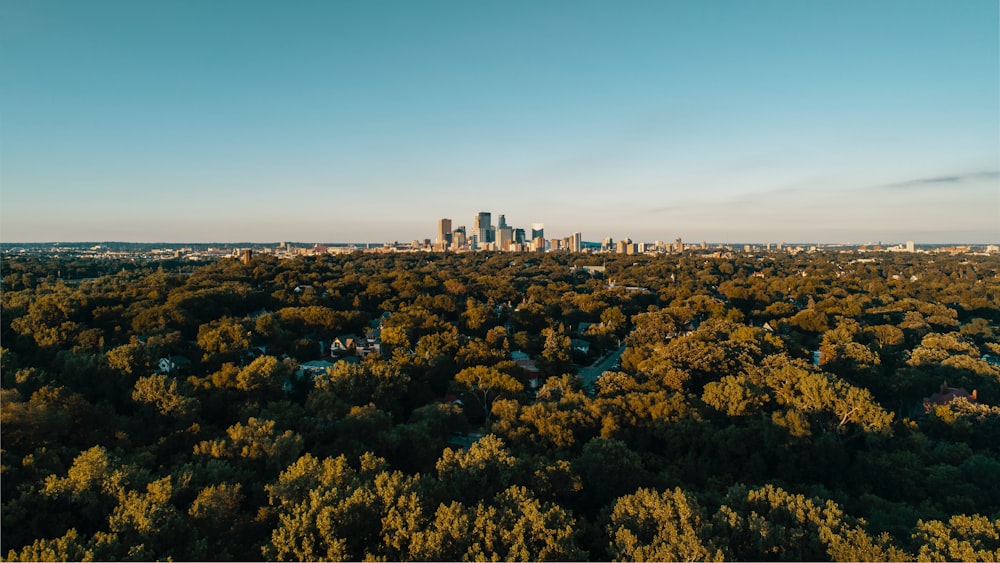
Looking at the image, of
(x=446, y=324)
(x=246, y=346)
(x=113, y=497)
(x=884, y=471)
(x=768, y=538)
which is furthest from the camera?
(x=446, y=324)

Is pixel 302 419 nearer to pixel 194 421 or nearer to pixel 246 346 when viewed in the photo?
pixel 194 421

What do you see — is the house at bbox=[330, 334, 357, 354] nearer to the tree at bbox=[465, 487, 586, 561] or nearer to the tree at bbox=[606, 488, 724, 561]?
the tree at bbox=[465, 487, 586, 561]

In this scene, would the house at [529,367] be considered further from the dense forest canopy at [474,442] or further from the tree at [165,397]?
the tree at [165,397]

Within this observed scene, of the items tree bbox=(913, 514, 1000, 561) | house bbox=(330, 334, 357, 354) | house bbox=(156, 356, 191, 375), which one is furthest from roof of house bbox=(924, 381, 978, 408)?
house bbox=(156, 356, 191, 375)

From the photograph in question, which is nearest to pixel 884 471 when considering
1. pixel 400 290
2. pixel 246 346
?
pixel 246 346

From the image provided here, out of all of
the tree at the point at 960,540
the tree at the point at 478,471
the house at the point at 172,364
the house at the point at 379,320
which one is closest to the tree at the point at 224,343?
the house at the point at 172,364

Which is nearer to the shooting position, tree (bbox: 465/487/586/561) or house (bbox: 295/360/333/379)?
tree (bbox: 465/487/586/561)
